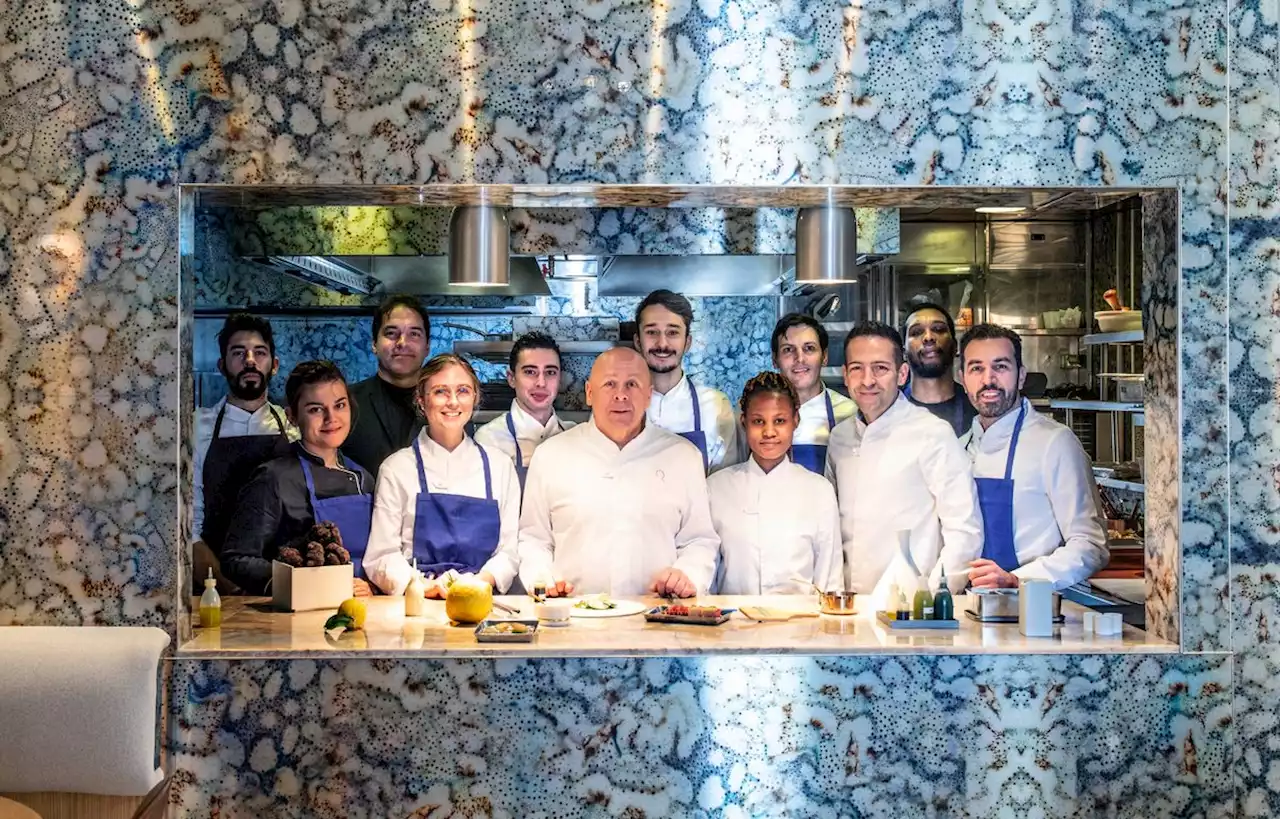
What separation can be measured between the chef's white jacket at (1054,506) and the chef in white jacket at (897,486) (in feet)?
0.48

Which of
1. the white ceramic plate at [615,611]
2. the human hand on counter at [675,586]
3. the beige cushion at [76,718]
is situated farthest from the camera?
the human hand on counter at [675,586]

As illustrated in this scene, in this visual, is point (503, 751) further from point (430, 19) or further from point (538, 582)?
point (430, 19)

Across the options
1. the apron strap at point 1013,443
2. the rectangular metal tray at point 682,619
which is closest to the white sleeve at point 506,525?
the rectangular metal tray at point 682,619

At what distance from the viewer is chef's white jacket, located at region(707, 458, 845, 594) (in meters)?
3.93

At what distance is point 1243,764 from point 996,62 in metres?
1.90

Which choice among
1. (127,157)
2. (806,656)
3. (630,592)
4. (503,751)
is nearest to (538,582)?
(630,592)

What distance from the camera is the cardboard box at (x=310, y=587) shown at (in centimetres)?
333

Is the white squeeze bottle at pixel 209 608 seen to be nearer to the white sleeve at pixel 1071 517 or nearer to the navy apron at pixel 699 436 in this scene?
the navy apron at pixel 699 436

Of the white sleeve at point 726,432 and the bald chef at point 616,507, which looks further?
the white sleeve at point 726,432

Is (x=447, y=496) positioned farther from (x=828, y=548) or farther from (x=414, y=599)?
(x=828, y=548)

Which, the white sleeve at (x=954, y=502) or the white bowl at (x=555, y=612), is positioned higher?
the white sleeve at (x=954, y=502)

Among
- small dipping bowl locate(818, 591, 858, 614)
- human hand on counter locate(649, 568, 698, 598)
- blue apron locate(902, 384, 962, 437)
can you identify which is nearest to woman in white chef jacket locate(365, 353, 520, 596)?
human hand on counter locate(649, 568, 698, 598)

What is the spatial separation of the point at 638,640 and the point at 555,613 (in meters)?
0.28

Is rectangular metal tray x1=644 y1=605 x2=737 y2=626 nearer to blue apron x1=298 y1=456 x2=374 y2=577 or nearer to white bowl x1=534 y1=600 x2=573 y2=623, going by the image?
white bowl x1=534 y1=600 x2=573 y2=623
